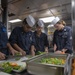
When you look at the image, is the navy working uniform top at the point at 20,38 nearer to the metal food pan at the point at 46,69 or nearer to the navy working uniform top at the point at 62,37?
the navy working uniform top at the point at 62,37

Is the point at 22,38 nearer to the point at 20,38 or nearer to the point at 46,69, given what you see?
the point at 20,38

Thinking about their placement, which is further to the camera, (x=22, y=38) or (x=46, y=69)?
(x=22, y=38)

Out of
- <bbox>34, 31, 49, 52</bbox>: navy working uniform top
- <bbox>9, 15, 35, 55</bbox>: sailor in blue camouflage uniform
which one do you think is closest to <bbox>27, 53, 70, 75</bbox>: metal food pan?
<bbox>9, 15, 35, 55</bbox>: sailor in blue camouflage uniform

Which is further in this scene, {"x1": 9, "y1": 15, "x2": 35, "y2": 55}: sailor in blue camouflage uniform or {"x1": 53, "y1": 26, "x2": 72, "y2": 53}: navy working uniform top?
{"x1": 53, "y1": 26, "x2": 72, "y2": 53}: navy working uniform top

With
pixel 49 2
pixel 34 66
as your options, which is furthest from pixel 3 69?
pixel 49 2

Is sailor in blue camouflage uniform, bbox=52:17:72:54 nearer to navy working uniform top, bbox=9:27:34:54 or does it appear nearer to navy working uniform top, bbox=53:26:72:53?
navy working uniform top, bbox=53:26:72:53

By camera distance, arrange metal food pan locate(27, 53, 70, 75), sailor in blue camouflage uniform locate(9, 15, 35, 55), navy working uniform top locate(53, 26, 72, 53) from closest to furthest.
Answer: metal food pan locate(27, 53, 70, 75) < sailor in blue camouflage uniform locate(9, 15, 35, 55) < navy working uniform top locate(53, 26, 72, 53)

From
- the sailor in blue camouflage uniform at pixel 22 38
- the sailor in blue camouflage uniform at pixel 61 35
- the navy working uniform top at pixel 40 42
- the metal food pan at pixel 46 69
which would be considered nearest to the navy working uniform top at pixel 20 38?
the sailor in blue camouflage uniform at pixel 22 38

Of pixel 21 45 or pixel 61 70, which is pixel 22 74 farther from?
pixel 21 45

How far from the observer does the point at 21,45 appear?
233 cm

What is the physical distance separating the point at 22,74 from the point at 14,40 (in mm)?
1357

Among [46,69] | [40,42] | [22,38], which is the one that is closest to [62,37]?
[40,42]

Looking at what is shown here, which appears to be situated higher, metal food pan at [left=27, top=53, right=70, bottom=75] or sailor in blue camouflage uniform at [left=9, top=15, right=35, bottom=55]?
sailor in blue camouflage uniform at [left=9, top=15, right=35, bottom=55]

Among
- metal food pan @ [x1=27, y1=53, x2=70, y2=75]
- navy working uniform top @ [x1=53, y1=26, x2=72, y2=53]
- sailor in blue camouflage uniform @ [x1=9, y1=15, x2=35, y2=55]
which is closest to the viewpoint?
metal food pan @ [x1=27, y1=53, x2=70, y2=75]
